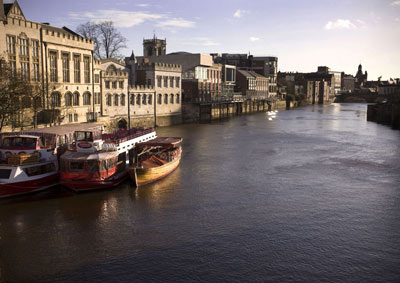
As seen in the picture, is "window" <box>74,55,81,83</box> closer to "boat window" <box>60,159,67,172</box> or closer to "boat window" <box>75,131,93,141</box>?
"boat window" <box>75,131,93,141</box>

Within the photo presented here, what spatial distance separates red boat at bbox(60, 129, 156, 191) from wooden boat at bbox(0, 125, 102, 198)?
4.67ft

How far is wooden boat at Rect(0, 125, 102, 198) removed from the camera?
28156mm

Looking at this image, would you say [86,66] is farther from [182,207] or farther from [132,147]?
[182,207]

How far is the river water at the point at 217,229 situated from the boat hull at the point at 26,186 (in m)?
0.76

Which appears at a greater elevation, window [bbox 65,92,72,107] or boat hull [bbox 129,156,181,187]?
window [bbox 65,92,72,107]

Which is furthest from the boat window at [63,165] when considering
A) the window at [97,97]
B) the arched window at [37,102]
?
the window at [97,97]

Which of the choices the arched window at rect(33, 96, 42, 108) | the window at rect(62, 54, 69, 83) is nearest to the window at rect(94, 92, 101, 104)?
the window at rect(62, 54, 69, 83)

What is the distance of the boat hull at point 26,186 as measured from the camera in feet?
91.4

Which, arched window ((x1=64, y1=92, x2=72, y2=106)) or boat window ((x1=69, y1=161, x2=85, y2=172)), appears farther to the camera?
arched window ((x1=64, y1=92, x2=72, y2=106))

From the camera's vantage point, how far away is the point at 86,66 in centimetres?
5653

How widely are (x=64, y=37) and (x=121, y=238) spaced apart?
122 ft

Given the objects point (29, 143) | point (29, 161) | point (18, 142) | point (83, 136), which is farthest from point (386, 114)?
point (29, 161)

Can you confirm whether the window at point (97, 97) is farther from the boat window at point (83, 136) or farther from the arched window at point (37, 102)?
the boat window at point (83, 136)

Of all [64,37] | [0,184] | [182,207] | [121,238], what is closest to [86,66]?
[64,37]
